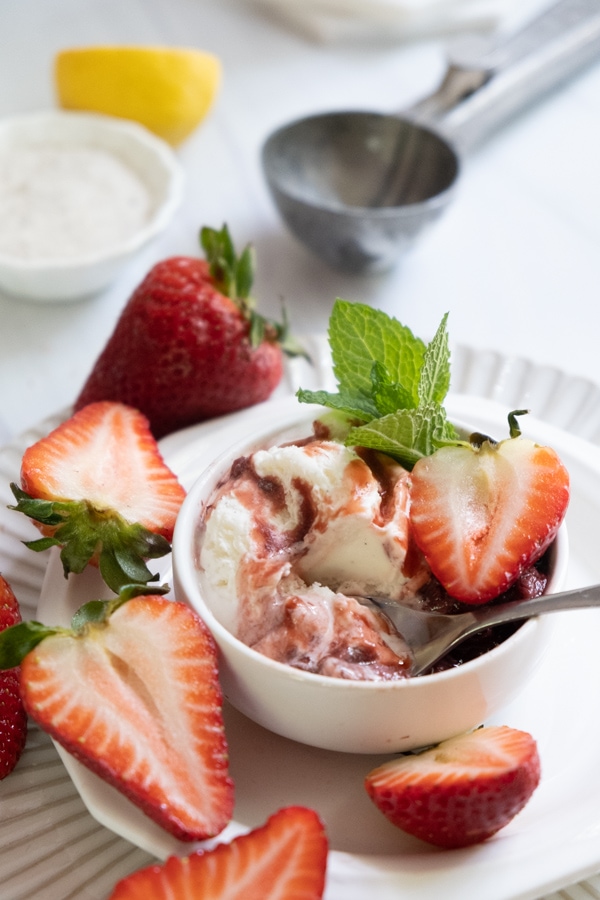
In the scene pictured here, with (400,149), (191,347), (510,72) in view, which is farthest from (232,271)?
(510,72)

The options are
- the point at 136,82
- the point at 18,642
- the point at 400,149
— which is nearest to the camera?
the point at 18,642

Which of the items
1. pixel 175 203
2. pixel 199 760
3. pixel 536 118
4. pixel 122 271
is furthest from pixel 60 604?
pixel 536 118

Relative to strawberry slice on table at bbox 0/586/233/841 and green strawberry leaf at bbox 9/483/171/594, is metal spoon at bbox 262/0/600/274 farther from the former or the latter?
strawberry slice on table at bbox 0/586/233/841

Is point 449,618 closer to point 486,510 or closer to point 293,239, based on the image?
point 486,510

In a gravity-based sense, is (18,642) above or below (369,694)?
below

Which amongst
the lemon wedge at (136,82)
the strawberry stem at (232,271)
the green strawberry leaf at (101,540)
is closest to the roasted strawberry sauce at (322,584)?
the green strawberry leaf at (101,540)

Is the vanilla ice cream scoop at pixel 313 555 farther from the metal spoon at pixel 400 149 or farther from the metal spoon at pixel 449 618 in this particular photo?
the metal spoon at pixel 400 149
